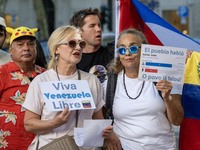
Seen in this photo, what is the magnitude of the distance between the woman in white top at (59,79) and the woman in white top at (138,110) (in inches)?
8.1

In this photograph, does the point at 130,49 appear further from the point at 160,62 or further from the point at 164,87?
the point at 164,87

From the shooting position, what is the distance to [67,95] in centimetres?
423

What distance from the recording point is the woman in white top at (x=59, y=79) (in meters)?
4.23

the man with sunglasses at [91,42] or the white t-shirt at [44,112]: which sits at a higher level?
the man with sunglasses at [91,42]

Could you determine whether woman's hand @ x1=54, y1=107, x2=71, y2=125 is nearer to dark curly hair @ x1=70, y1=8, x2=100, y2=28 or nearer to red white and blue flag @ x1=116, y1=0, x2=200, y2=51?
red white and blue flag @ x1=116, y1=0, x2=200, y2=51

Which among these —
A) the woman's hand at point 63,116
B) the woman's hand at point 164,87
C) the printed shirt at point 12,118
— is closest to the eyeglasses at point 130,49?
the woman's hand at point 164,87

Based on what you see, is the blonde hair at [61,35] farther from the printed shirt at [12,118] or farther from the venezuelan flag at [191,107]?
the venezuelan flag at [191,107]

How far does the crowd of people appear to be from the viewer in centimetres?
428

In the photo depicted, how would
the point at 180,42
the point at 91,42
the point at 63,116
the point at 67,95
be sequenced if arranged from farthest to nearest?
the point at 91,42
the point at 180,42
the point at 67,95
the point at 63,116

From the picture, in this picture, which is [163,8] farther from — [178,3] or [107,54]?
[107,54]

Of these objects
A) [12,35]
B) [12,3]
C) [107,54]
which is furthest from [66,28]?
[12,3]

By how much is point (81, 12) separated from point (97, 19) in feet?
0.56

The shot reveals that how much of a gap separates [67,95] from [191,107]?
1.34m

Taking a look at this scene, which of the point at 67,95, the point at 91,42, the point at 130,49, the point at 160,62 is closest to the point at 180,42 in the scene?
the point at 91,42
